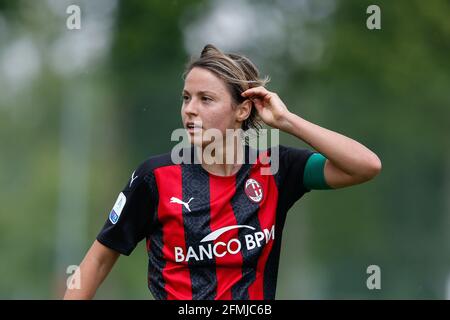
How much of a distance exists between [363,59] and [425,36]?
5.40 ft

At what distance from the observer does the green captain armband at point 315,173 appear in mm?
4148

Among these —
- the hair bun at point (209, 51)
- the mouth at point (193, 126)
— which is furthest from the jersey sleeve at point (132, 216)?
the hair bun at point (209, 51)

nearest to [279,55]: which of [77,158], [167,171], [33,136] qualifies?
[77,158]

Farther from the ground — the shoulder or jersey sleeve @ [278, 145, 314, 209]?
the shoulder

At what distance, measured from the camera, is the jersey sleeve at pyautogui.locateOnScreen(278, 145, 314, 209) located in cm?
420

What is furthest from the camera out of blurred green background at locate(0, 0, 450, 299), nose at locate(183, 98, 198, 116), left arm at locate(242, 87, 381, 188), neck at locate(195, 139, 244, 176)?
blurred green background at locate(0, 0, 450, 299)

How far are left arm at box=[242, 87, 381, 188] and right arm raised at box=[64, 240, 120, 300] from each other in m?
0.99

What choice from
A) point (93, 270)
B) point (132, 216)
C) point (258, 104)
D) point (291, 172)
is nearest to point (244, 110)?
point (258, 104)

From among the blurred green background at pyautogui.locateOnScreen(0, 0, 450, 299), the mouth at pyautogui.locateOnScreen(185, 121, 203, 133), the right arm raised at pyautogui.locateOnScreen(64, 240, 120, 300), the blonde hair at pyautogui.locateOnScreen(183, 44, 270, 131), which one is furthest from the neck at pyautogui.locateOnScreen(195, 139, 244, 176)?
the blurred green background at pyautogui.locateOnScreen(0, 0, 450, 299)

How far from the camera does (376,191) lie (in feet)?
46.5

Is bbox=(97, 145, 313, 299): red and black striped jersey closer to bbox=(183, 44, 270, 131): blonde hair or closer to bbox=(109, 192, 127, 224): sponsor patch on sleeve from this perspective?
bbox=(109, 192, 127, 224): sponsor patch on sleeve

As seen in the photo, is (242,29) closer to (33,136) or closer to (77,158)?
(77,158)

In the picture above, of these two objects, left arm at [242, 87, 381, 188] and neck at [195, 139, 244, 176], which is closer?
left arm at [242, 87, 381, 188]

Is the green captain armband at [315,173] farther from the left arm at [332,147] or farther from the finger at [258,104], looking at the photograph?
the finger at [258,104]
